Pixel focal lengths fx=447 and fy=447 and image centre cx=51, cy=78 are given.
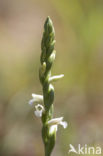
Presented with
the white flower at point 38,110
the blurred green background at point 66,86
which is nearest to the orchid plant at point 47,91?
the white flower at point 38,110

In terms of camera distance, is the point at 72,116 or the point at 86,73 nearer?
the point at 72,116

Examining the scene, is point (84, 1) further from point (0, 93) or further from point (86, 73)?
point (0, 93)

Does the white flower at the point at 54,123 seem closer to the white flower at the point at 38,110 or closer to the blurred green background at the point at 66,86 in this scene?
the white flower at the point at 38,110

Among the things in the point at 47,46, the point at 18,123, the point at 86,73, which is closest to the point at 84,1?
the point at 86,73

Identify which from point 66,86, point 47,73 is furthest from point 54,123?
point 66,86

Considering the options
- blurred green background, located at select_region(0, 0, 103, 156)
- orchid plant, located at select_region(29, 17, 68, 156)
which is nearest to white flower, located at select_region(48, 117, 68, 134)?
orchid plant, located at select_region(29, 17, 68, 156)

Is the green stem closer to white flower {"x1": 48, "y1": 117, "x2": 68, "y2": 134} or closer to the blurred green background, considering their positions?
white flower {"x1": 48, "y1": 117, "x2": 68, "y2": 134}
